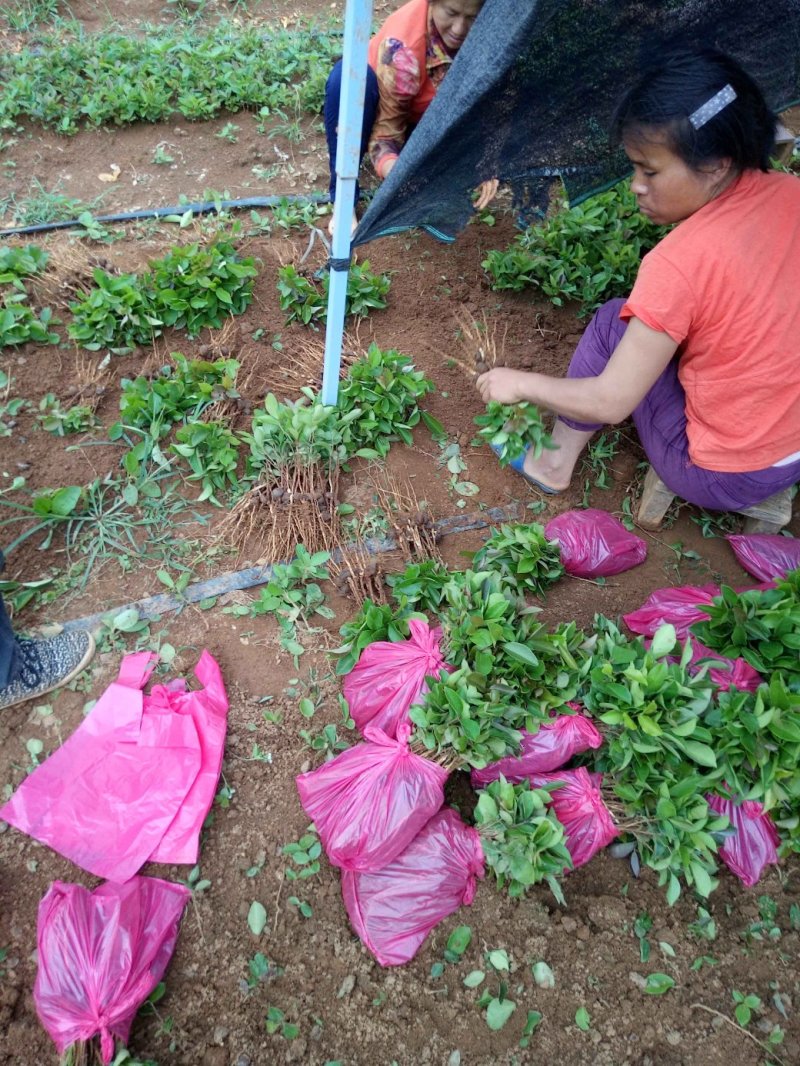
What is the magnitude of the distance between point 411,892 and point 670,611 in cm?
111

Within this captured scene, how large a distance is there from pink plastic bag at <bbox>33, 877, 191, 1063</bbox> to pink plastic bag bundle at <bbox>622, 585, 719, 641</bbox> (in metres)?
1.50

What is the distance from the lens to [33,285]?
9.96ft

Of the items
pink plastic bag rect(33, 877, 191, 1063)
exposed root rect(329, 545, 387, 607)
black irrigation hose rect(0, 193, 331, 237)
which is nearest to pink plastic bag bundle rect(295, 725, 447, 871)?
pink plastic bag rect(33, 877, 191, 1063)

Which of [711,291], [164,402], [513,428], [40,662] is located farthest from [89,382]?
[711,291]

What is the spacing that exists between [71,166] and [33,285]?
4.17 ft

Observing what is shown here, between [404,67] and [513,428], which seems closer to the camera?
[513,428]

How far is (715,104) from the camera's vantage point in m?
1.60

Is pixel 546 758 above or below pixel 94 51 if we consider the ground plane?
below

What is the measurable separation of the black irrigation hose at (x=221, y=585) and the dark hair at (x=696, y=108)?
4.30 feet

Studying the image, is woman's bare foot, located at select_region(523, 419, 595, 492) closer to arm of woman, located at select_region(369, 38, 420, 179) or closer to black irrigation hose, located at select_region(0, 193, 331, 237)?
arm of woman, located at select_region(369, 38, 420, 179)

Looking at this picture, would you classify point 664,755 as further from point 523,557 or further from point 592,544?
point 592,544

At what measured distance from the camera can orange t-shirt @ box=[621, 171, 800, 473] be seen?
69.3 inches

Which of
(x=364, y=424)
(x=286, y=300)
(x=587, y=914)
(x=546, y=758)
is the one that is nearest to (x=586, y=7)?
(x=364, y=424)

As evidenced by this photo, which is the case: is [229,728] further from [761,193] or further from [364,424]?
[761,193]
